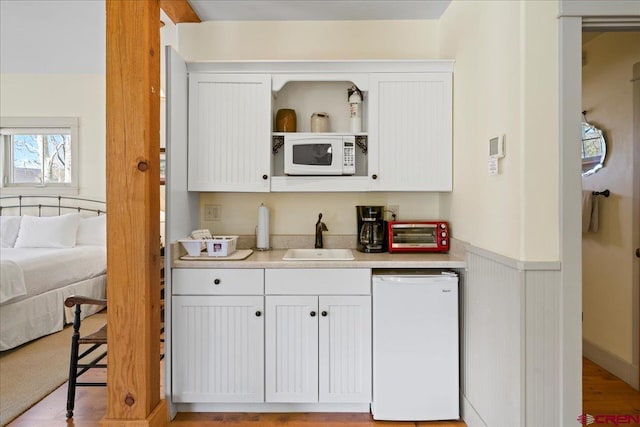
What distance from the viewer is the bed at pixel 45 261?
3.07 metres

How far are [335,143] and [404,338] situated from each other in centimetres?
126

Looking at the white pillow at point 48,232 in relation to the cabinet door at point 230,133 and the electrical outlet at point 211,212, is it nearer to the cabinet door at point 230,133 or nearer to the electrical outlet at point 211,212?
the electrical outlet at point 211,212

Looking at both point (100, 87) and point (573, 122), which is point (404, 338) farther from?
point (100, 87)

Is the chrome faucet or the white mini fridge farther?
the chrome faucet

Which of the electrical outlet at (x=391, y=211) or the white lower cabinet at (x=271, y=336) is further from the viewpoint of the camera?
the electrical outlet at (x=391, y=211)

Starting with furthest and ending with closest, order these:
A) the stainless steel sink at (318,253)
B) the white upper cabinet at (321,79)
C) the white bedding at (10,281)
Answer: the white bedding at (10,281) → the stainless steel sink at (318,253) → the white upper cabinet at (321,79)

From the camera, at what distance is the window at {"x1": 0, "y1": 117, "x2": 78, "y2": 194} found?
4520 millimetres

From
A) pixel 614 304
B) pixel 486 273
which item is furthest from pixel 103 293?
pixel 614 304

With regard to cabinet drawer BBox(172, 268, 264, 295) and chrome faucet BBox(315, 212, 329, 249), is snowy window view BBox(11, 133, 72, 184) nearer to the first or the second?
cabinet drawer BBox(172, 268, 264, 295)

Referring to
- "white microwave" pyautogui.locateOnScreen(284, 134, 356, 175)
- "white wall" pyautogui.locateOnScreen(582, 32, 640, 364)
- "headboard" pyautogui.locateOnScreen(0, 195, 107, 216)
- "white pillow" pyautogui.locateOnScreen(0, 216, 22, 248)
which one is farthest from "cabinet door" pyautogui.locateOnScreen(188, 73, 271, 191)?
"white pillow" pyautogui.locateOnScreen(0, 216, 22, 248)

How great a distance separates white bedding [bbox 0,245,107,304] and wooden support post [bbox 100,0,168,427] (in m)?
1.81

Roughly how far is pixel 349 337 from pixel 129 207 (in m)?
1.37

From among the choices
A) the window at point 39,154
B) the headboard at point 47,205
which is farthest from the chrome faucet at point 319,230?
the window at point 39,154

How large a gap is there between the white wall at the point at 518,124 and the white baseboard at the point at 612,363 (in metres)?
1.56
